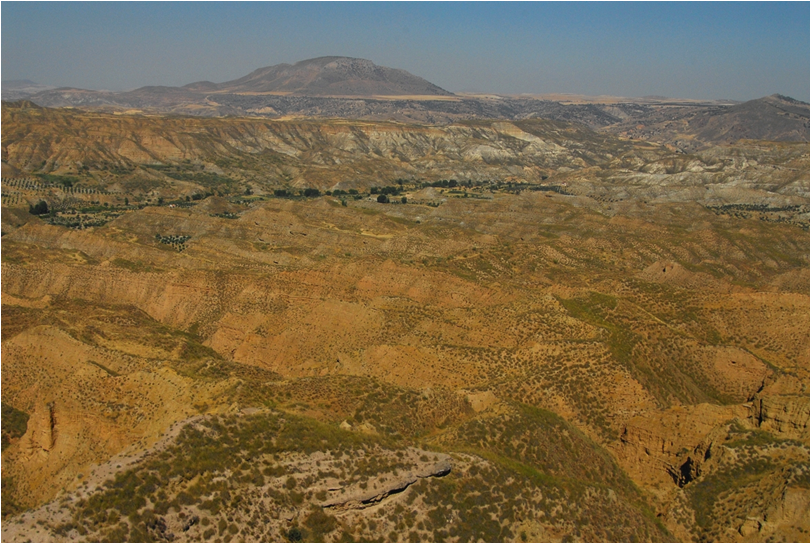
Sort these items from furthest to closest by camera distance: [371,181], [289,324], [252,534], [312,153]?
[312,153] → [371,181] → [289,324] → [252,534]

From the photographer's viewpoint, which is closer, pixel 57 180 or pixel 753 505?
pixel 753 505

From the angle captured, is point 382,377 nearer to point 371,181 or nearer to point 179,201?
point 179,201

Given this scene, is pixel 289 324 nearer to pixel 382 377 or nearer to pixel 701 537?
pixel 382 377

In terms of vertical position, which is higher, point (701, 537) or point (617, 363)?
point (617, 363)

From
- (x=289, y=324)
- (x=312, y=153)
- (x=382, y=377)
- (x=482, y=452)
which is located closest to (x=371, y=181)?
(x=312, y=153)

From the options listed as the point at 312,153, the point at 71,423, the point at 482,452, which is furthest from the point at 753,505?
the point at 312,153

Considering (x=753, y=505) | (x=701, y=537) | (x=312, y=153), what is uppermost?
(x=312, y=153)

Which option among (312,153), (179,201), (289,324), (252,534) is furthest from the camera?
(312,153)
